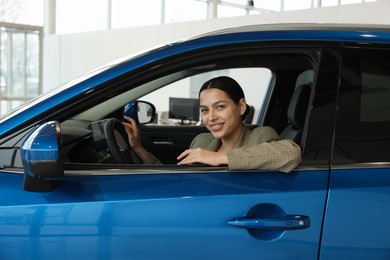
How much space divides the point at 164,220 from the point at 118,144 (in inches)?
27.6

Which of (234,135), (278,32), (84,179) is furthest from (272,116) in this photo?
(84,179)

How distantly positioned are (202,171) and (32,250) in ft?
1.74

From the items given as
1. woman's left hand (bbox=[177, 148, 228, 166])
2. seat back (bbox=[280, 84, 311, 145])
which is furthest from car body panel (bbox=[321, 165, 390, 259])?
seat back (bbox=[280, 84, 311, 145])

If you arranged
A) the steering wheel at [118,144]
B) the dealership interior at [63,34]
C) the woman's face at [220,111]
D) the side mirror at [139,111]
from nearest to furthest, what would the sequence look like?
the woman's face at [220,111]
the steering wheel at [118,144]
the side mirror at [139,111]
the dealership interior at [63,34]

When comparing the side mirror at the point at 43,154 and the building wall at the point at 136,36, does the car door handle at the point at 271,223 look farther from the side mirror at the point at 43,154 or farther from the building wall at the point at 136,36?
the building wall at the point at 136,36

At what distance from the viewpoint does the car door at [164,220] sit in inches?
51.6

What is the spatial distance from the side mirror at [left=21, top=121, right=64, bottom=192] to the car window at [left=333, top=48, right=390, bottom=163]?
81 centimetres

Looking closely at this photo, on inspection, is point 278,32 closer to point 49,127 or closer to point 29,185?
point 49,127

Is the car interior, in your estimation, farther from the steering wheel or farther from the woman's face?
the woman's face

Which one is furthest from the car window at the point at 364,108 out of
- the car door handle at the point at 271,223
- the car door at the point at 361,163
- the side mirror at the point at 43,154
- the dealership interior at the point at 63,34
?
the dealership interior at the point at 63,34

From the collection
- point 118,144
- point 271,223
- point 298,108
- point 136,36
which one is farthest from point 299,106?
point 136,36

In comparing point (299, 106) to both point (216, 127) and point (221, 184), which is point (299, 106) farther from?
point (221, 184)

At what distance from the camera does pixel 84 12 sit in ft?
39.4

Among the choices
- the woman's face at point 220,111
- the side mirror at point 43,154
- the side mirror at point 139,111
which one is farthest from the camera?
the side mirror at point 139,111
